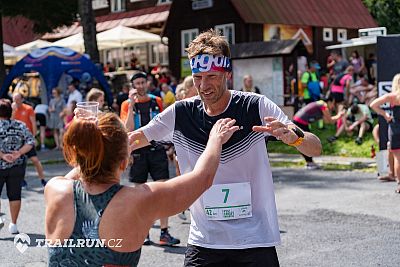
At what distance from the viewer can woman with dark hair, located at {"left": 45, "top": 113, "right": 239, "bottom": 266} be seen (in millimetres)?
2963

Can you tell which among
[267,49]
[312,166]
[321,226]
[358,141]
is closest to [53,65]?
[267,49]

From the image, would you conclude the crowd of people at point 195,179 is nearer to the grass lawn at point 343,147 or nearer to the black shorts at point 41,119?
the grass lawn at point 343,147

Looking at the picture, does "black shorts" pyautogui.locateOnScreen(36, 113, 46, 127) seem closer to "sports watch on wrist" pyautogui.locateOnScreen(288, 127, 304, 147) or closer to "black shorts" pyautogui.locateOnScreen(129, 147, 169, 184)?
"black shorts" pyautogui.locateOnScreen(129, 147, 169, 184)

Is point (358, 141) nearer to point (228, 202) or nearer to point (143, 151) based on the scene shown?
point (143, 151)

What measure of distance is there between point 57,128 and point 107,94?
1.88m

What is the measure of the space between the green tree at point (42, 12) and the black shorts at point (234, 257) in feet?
81.0

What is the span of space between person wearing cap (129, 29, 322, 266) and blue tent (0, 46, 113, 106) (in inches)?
714

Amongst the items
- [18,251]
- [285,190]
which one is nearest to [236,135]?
[18,251]

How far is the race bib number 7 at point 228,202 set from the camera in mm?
4195

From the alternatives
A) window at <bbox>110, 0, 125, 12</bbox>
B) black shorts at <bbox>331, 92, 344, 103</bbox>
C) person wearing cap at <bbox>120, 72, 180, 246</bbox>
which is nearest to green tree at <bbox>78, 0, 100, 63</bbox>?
black shorts at <bbox>331, 92, 344, 103</bbox>

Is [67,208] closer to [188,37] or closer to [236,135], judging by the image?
[236,135]

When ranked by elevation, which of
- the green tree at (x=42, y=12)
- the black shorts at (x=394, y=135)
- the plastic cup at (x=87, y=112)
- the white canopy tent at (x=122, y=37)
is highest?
the green tree at (x=42, y=12)

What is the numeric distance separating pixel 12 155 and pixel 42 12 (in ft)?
68.2

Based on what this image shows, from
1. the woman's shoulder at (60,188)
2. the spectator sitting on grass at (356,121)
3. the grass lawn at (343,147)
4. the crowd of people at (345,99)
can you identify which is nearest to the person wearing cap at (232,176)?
the woman's shoulder at (60,188)
